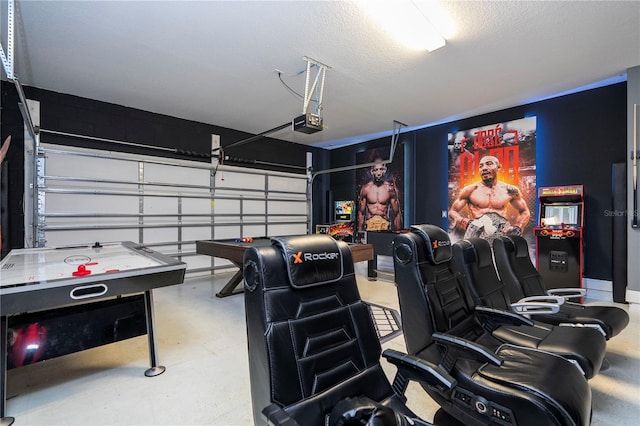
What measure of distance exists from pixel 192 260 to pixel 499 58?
576 centimetres

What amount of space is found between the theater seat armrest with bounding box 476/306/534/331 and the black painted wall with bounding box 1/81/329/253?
5.39 meters

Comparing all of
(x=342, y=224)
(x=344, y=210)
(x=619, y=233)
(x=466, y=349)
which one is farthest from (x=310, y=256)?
(x=344, y=210)

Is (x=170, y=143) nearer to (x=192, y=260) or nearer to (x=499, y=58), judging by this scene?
(x=192, y=260)

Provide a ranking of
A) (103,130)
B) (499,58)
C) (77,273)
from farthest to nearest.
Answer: (103,130)
(499,58)
(77,273)

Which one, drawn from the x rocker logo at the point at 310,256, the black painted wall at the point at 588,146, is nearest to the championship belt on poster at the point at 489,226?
the black painted wall at the point at 588,146

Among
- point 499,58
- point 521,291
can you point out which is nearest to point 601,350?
point 521,291

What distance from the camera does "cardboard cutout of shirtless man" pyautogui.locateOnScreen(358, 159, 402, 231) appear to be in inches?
270

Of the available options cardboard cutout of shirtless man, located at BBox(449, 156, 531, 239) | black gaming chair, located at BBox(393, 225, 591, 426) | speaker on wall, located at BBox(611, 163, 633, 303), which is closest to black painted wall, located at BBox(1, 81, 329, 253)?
cardboard cutout of shirtless man, located at BBox(449, 156, 531, 239)

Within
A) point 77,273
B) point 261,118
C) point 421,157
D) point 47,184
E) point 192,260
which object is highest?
point 261,118

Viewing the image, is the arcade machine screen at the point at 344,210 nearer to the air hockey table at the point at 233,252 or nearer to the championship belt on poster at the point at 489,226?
the championship belt on poster at the point at 489,226

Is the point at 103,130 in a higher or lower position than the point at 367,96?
lower

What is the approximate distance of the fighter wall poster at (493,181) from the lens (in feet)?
16.1

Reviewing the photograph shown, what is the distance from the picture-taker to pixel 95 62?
362cm

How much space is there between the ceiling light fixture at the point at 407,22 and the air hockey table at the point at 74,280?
9.06 ft
